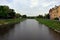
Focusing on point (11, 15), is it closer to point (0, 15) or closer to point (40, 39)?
point (0, 15)

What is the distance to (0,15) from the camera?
7988cm

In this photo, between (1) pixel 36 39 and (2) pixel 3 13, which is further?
(2) pixel 3 13

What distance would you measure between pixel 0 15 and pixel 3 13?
2.00 metres

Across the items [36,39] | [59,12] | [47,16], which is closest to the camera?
[36,39]

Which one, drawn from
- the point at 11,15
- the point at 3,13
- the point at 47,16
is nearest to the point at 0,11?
the point at 3,13

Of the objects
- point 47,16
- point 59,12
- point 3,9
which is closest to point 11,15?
point 3,9

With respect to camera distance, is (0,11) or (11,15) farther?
(11,15)

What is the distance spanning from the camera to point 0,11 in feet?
263

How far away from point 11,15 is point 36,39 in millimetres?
84771

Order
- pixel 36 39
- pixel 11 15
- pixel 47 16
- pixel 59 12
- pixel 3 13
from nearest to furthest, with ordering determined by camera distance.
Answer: pixel 36 39 → pixel 59 12 → pixel 3 13 → pixel 11 15 → pixel 47 16

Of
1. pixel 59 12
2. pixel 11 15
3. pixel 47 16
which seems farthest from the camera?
pixel 47 16

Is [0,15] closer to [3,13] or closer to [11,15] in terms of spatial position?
[3,13]

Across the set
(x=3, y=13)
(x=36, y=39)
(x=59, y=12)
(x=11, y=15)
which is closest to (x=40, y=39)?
(x=36, y=39)

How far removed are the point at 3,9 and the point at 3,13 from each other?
17.6ft
